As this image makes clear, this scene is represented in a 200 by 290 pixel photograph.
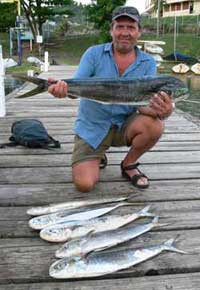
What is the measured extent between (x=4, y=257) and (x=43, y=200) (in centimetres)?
96

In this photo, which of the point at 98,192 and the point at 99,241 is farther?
the point at 98,192

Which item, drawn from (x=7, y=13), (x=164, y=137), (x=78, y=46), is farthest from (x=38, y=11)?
(x=164, y=137)

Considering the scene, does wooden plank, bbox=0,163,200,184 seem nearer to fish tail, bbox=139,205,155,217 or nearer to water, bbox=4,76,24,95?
fish tail, bbox=139,205,155,217

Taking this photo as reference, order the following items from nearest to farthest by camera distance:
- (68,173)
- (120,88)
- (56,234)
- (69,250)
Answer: (69,250) → (56,234) → (120,88) → (68,173)

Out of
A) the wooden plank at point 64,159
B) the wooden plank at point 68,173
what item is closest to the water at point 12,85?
the wooden plank at point 64,159

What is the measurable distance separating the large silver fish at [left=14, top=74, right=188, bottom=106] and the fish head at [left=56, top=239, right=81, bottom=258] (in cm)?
135

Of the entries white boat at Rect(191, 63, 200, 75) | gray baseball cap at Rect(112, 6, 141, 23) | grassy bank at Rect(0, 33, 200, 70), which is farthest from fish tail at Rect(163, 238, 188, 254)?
grassy bank at Rect(0, 33, 200, 70)

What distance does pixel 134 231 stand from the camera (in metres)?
3.06

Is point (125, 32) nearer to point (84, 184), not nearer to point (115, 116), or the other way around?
point (115, 116)

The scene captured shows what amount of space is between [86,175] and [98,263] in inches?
53.8

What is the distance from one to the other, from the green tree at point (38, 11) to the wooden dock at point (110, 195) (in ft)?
104

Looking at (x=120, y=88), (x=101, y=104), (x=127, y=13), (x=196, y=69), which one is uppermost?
(x=127, y=13)

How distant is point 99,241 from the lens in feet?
9.36

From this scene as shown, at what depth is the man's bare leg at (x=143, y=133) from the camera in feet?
13.1
